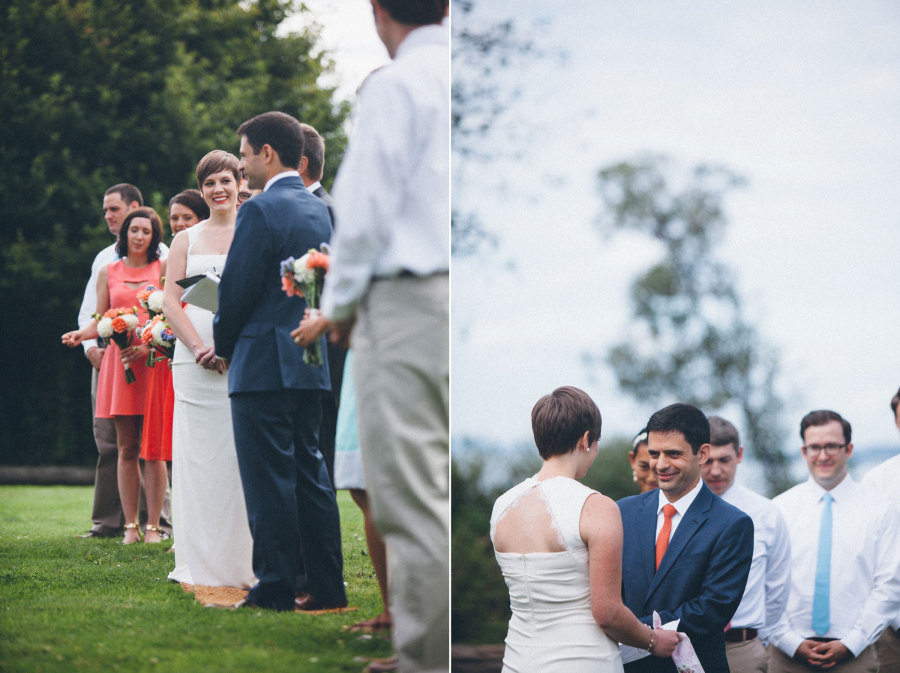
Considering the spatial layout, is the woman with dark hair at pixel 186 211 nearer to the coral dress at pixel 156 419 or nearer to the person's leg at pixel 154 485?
the coral dress at pixel 156 419

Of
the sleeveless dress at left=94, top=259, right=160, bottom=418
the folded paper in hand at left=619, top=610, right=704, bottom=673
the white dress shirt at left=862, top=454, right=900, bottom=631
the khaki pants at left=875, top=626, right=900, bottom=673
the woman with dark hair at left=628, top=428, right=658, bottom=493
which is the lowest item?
the khaki pants at left=875, top=626, right=900, bottom=673

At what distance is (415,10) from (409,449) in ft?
4.45

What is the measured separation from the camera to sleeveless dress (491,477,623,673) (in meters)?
3.03

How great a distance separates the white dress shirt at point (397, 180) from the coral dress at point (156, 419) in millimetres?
3136

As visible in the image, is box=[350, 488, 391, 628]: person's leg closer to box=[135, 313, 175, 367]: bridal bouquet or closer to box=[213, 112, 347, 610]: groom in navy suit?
box=[213, 112, 347, 610]: groom in navy suit

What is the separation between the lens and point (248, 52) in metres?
6.86

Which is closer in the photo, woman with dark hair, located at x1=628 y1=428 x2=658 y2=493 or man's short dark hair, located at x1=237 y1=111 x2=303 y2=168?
man's short dark hair, located at x1=237 y1=111 x2=303 y2=168

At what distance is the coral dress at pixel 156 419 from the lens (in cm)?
573

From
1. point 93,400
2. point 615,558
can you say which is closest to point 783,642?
point 615,558

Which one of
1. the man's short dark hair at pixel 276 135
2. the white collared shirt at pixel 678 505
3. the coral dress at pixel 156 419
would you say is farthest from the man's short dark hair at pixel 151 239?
the white collared shirt at pixel 678 505

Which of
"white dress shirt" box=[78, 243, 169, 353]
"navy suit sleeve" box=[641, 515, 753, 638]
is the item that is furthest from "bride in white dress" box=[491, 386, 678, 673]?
"white dress shirt" box=[78, 243, 169, 353]

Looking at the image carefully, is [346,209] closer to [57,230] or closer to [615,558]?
[615,558]

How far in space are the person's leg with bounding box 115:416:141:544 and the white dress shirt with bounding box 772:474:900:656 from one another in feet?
11.9

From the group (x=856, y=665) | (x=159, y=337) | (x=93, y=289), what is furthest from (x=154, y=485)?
(x=856, y=665)
